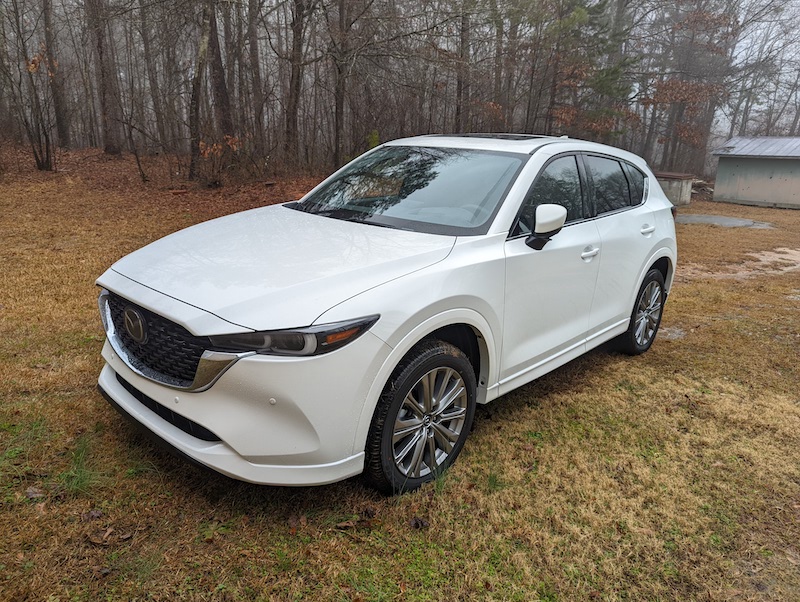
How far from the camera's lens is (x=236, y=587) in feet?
7.13

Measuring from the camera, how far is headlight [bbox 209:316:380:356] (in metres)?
2.19

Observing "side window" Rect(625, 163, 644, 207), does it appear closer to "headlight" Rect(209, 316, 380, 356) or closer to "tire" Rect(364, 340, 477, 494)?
"tire" Rect(364, 340, 477, 494)

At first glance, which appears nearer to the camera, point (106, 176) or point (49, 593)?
point (49, 593)

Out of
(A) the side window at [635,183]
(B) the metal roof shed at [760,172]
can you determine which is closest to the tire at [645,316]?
(A) the side window at [635,183]

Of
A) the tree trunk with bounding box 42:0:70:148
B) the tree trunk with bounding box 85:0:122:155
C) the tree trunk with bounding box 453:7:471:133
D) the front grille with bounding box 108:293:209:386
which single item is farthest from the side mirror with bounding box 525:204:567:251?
the tree trunk with bounding box 42:0:70:148

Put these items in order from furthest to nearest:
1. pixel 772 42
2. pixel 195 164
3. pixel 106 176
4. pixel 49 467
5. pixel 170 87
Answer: pixel 772 42, pixel 170 87, pixel 106 176, pixel 195 164, pixel 49 467

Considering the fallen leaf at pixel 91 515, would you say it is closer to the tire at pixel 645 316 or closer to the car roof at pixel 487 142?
the car roof at pixel 487 142

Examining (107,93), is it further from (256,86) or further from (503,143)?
(503,143)

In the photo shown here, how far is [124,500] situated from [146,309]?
0.89m

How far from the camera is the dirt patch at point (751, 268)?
8609mm

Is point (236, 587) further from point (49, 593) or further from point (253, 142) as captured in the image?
point (253, 142)

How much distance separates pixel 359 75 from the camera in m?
14.8

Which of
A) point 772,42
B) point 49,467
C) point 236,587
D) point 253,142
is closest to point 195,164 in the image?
point 253,142

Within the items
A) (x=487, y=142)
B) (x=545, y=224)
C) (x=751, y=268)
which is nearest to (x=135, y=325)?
(x=545, y=224)
